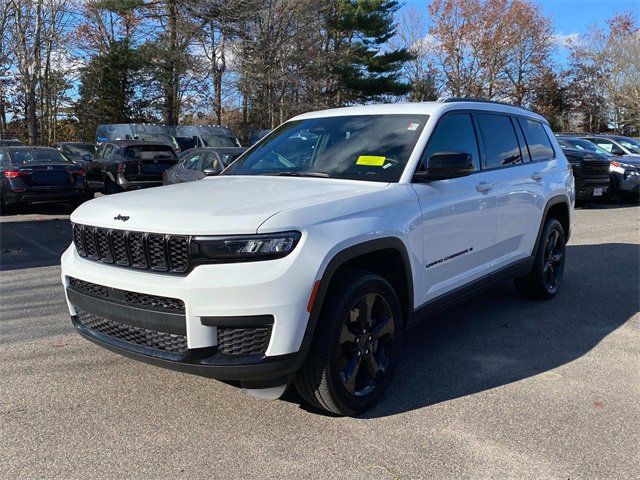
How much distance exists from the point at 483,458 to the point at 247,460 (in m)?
1.21

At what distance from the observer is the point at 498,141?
5.09m

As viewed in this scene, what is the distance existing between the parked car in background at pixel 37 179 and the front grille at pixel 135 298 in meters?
9.70

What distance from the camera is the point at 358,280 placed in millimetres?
3305

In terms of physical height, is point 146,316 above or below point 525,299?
above

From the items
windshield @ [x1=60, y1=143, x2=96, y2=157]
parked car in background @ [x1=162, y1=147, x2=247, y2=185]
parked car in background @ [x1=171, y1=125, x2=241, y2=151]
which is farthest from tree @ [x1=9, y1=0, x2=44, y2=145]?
parked car in background @ [x1=162, y1=147, x2=247, y2=185]

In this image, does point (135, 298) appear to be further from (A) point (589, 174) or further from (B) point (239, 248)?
(A) point (589, 174)

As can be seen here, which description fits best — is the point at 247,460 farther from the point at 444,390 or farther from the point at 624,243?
the point at 624,243

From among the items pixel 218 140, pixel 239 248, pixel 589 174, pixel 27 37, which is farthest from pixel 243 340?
pixel 27 37

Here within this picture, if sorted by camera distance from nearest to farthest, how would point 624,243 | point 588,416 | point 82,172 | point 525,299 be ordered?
point 588,416 → point 525,299 → point 624,243 → point 82,172

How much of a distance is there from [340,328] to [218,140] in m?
20.5

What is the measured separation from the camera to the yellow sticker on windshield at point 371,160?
400 cm

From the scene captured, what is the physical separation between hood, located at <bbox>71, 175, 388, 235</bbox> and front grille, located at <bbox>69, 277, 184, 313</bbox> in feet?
1.15

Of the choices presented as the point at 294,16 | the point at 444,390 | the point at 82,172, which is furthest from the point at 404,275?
the point at 294,16

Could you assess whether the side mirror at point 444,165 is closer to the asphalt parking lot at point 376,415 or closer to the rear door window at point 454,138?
the rear door window at point 454,138
